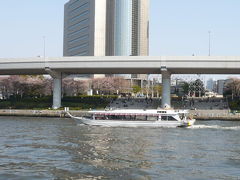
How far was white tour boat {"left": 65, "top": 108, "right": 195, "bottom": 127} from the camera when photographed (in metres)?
48.7

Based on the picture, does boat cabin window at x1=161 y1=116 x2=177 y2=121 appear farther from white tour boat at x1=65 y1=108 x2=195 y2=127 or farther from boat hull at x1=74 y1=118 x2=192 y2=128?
boat hull at x1=74 y1=118 x2=192 y2=128

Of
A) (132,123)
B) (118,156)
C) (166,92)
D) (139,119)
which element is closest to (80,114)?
(166,92)

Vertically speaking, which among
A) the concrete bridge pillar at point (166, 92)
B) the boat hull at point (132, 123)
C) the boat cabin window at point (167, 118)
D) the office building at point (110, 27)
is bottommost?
the boat hull at point (132, 123)

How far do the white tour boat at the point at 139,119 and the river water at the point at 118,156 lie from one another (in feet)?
34.0

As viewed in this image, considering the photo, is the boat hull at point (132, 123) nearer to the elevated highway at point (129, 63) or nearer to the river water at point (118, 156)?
the river water at point (118, 156)

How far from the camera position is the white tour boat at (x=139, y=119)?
4866cm

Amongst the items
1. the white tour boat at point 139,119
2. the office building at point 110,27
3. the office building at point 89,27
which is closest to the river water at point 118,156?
the white tour boat at point 139,119

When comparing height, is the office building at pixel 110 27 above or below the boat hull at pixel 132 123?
above

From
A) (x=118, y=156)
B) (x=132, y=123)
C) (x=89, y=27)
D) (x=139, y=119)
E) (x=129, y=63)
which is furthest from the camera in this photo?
(x=89, y=27)

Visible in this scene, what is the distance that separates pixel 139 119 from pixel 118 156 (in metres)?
23.8

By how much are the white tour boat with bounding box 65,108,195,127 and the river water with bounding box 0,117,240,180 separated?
10353mm

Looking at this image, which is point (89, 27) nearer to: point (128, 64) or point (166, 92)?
point (166, 92)

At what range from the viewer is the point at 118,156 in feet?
85.9

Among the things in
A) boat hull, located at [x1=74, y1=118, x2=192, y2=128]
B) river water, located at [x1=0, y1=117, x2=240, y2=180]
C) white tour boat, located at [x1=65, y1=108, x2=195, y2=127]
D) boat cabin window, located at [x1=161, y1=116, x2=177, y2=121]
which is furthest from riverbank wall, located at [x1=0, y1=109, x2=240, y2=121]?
river water, located at [x1=0, y1=117, x2=240, y2=180]
